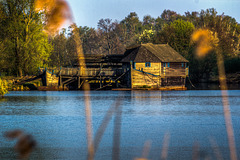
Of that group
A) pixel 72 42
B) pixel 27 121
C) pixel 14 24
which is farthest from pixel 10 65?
pixel 27 121

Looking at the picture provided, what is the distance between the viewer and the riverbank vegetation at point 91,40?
59719 mm

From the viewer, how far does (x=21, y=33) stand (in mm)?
60969

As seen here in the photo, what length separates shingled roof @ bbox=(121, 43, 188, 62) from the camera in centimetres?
6556

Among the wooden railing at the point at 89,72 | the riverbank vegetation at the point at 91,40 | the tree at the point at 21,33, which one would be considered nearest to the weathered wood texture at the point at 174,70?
the wooden railing at the point at 89,72

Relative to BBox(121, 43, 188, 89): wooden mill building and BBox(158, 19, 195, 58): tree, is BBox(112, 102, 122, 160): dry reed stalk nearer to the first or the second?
BBox(121, 43, 188, 89): wooden mill building

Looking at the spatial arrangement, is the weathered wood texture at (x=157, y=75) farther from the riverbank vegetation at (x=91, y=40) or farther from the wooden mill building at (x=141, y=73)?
the riverbank vegetation at (x=91, y=40)

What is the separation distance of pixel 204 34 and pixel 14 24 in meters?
49.2

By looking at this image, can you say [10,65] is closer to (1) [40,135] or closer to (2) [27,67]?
(2) [27,67]

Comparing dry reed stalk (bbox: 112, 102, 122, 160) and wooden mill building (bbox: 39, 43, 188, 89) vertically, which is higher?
wooden mill building (bbox: 39, 43, 188, 89)

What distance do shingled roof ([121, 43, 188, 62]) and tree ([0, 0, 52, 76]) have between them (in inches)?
654

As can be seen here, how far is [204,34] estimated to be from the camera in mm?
89438

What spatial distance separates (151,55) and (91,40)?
52184mm

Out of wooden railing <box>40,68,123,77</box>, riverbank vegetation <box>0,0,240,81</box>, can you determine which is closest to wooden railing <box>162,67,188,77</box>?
Result: wooden railing <box>40,68,123,77</box>

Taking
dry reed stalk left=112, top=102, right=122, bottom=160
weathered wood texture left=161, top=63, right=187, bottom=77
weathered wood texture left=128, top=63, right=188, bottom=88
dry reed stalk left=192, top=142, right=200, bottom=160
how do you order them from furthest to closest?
weathered wood texture left=161, top=63, right=187, bottom=77, weathered wood texture left=128, top=63, right=188, bottom=88, dry reed stalk left=192, top=142, right=200, bottom=160, dry reed stalk left=112, top=102, right=122, bottom=160
